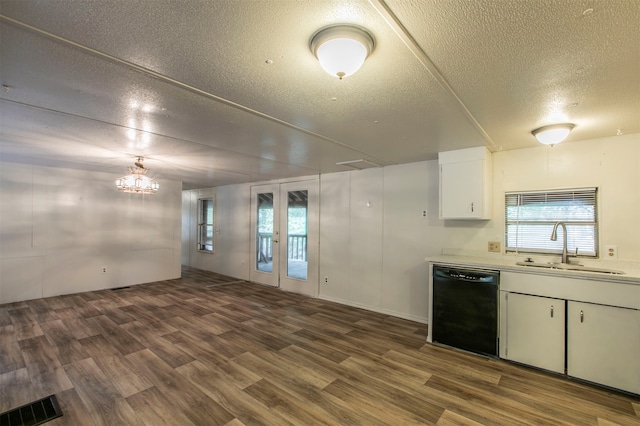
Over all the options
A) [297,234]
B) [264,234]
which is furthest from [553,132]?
[264,234]

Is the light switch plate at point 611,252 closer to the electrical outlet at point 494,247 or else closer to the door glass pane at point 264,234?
the electrical outlet at point 494,247

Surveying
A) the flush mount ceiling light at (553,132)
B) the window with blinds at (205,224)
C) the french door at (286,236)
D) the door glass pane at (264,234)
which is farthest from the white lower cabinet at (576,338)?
the window with blinds at (205,224)

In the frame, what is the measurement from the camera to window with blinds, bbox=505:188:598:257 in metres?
3.09

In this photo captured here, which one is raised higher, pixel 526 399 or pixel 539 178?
pixel 539 178

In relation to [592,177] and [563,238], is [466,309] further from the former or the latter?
[592,177]

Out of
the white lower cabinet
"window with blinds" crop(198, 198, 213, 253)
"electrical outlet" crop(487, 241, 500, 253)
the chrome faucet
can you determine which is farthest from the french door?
the chrome faucet

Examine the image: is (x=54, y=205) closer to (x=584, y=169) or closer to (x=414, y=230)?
A: (x=414, y=230)

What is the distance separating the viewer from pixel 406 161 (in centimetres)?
427

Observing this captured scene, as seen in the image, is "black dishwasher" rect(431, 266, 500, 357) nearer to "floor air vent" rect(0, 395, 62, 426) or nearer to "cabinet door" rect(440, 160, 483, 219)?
"cabinet door" rect(440, 160, 483, 219)

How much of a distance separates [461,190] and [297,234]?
3.36 m

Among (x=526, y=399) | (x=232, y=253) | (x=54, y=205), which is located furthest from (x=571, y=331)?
(x=54, y=205)

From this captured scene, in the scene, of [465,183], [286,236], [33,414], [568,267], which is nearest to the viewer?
[33,414]

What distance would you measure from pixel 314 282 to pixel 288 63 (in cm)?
443

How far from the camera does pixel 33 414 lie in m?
2.07
